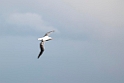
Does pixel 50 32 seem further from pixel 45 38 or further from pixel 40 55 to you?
pixel 40 55

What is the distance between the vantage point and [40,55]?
262ft

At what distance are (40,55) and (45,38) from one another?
544cm

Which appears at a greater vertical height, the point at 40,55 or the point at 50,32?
the point at 50,32

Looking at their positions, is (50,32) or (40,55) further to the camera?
(50,32)

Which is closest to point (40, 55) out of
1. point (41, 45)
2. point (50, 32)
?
point (41, 45)

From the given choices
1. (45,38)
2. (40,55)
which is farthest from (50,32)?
(40,55)

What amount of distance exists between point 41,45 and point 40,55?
2.46 m

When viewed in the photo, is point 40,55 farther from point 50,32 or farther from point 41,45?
point 50,32

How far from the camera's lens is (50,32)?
3430 inches

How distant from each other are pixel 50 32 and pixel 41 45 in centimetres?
660

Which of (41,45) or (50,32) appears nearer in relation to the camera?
(41,45)

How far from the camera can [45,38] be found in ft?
276

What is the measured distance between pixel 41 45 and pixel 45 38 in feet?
10.3
